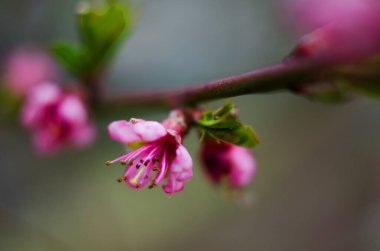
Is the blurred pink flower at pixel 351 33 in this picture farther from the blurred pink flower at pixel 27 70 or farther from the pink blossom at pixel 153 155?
the blurred pink flower at pixel 27 70

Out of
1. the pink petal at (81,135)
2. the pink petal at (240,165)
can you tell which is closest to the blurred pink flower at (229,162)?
the pink petal at (240,165)

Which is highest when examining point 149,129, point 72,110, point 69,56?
point 69,56

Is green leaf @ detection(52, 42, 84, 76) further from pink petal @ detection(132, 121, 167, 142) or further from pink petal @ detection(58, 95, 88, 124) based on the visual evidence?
pink petal @ detection(132, 121, 167, 142)

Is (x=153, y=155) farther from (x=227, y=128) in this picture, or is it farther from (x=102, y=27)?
(x=102, y=27)

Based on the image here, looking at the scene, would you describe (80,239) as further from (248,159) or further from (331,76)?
(331,76)

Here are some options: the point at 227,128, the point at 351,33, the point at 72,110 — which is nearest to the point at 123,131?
the point at 227,128

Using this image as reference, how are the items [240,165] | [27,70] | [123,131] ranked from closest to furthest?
1. [123,131]
2. [240,165]
3. [27,70]
